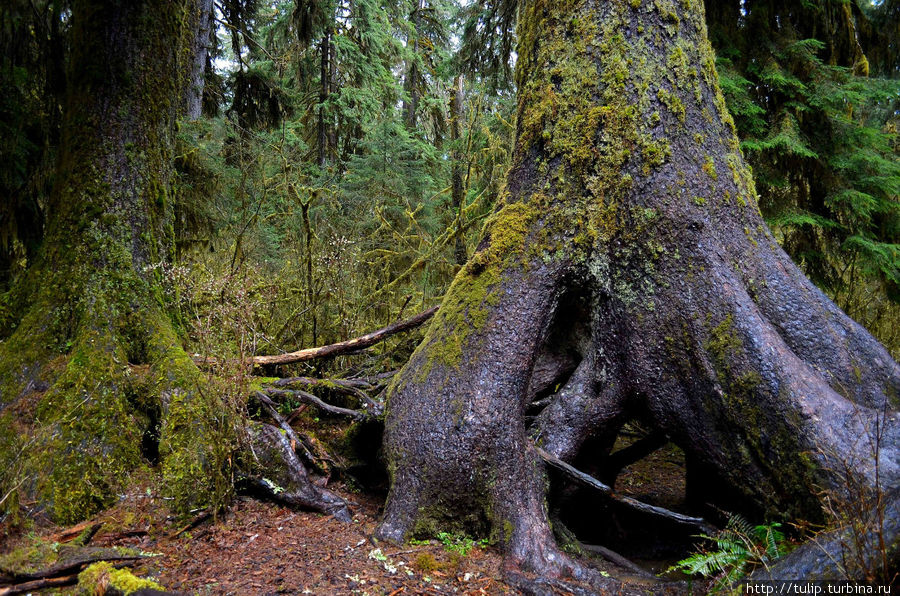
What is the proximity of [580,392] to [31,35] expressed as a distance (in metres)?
6.06

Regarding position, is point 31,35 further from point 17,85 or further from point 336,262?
point 336,262

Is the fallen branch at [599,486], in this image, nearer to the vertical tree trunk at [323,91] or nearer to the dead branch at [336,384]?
the dead branch at [336,384]

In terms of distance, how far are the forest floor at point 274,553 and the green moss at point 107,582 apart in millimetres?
298

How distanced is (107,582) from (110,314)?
219cm

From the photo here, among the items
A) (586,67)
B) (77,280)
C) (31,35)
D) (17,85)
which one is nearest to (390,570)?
(77,280)

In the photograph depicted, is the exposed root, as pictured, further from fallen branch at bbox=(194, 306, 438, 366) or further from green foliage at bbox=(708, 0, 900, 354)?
green foliage at bbox=(708, 0, 900, 354)

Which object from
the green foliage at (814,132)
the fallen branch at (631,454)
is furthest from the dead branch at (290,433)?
the green foliage at (814,132)

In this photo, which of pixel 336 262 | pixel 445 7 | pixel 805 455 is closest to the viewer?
pixel 805 455

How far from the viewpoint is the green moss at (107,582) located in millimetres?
2309

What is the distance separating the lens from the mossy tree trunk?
333cm

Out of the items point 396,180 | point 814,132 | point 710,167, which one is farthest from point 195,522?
point 396,180

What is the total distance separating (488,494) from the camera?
3.39 metres

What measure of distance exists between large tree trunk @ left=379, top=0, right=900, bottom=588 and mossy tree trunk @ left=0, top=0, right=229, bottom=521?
5.83 feet

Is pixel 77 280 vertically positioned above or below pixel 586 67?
below
